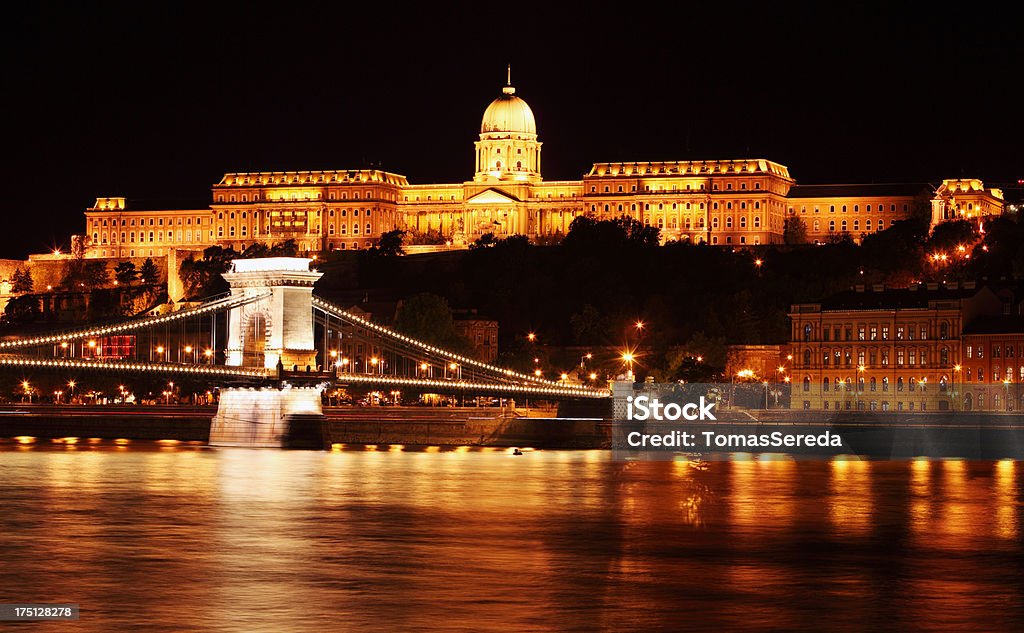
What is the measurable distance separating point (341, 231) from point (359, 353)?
53857 millimetres

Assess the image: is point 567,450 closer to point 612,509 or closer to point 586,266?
point 612,509

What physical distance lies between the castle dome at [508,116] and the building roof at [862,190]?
59.4ft

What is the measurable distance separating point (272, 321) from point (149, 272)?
72349 millimetres

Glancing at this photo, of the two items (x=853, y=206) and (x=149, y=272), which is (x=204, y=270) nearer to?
(x=149, y=272)

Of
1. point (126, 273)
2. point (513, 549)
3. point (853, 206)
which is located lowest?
point (513, 549)

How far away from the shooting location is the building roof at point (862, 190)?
11294 cm

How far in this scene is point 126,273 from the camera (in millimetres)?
118812

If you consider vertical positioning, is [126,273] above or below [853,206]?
below

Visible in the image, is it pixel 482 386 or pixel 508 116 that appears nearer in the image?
pixel 482 386

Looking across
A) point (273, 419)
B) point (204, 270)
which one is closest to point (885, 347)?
point (273, 419)

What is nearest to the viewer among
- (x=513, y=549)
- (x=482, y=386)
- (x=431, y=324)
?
(x=513, y=549)

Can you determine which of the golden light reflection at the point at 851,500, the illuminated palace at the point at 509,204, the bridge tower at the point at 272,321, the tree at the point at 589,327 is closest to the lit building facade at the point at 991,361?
the golden light reflection at the point at 851,500

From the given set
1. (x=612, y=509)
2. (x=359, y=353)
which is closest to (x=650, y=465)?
(x=612, y=509)

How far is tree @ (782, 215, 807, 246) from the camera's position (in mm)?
115062
